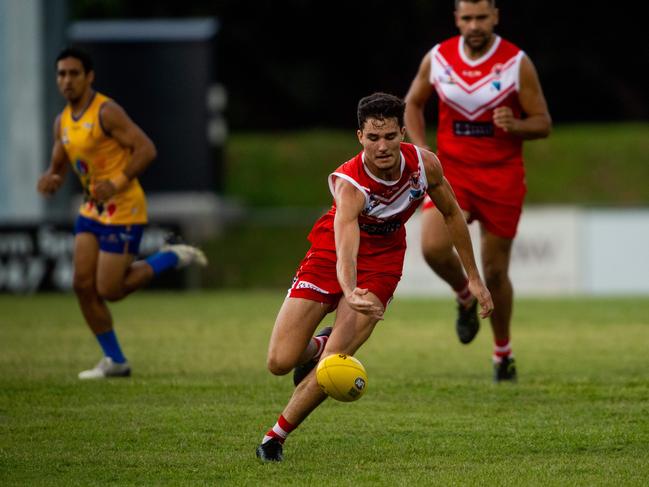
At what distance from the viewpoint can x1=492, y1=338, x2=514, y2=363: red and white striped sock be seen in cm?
955

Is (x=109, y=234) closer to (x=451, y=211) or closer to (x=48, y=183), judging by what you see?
(x=48, y=183)

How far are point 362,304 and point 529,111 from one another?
3.49 meters

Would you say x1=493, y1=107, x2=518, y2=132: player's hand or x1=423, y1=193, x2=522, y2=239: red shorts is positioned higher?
x1=493, y1=107, x2=518, y2=132: player's hand

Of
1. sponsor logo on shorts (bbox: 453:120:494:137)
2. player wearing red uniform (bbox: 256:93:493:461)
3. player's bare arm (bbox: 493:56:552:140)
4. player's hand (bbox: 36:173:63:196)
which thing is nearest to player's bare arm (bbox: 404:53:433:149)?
sponsor logo on shorts (bbox: 453:120:494:137)

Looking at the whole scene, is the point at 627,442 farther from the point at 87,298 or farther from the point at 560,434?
the point at 87,298

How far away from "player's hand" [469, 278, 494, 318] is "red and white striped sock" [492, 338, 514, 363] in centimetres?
259

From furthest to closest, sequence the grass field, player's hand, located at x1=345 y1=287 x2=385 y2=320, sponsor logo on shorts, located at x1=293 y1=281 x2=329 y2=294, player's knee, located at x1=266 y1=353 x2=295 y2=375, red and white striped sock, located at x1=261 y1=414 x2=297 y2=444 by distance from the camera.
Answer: sponsor logo on shorts, located at x1=293 y1=281 x2=329 y2=294, player's knee, located at x1=266 y1=353 x2=295 y2=375, red and white striped sock, located at x1=261 y1=414 x2=297 y2=444, the grass field, player's hand, located at x1=345 y1=287 x2=385 y2=320

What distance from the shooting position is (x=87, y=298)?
33.1 ft

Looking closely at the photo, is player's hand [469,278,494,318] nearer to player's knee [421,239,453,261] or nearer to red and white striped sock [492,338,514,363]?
player's knee [421,239,453,261]

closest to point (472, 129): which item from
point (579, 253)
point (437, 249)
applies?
point (437, 249)

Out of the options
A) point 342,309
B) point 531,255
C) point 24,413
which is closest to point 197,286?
point 531,255

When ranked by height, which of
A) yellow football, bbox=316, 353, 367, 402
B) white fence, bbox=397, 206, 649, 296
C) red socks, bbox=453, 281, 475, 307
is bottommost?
white fence, bbox=397, 206, 649, 296

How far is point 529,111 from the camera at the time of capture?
9367 millimetres

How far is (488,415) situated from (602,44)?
A: 25.6 meters
